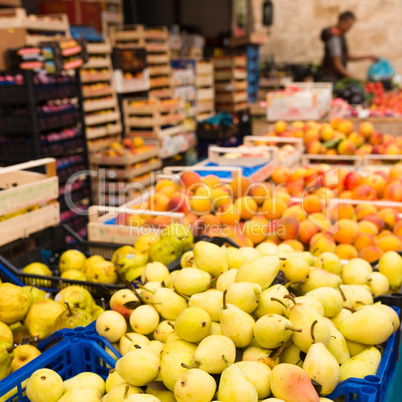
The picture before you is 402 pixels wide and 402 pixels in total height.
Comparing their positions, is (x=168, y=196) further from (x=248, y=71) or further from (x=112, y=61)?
(x=248, y=71)

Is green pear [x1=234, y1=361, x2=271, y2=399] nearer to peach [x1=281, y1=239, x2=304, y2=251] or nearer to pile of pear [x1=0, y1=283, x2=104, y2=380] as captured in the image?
pile of pear [x1=0, y1=283, x2=104, y2=380]

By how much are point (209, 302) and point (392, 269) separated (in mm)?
886

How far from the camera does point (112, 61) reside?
6238 mm

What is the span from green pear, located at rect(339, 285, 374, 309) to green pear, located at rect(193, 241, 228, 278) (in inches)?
16.9

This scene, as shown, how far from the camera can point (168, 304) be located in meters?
1.58

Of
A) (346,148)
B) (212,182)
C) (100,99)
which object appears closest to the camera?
(212,182)

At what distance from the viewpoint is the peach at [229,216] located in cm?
265

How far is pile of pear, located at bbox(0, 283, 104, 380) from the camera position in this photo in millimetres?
1632

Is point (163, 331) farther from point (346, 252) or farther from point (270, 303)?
point (346, 252)

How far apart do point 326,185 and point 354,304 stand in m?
1.64

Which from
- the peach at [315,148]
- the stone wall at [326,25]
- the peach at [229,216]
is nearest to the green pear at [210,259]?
the peach at [229,216]

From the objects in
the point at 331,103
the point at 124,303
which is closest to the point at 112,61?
the point at 331,103

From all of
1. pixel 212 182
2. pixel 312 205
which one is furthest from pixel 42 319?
pixel 312 205

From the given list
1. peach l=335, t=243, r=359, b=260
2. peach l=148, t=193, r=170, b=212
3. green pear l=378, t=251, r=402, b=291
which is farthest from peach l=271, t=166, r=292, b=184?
green pear l=378, t=251, r=402, b=291
